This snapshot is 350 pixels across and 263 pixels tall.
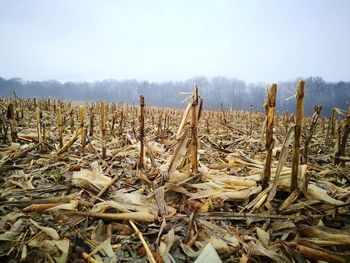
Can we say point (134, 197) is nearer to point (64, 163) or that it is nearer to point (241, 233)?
point (241, 233)

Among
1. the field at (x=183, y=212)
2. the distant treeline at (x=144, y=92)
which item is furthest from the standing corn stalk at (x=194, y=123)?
the distant treeline at (x=144, y=92)

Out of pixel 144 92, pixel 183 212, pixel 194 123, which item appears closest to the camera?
pixel 183 212

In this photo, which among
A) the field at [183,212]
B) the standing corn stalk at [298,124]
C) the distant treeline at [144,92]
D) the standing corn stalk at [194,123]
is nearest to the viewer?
the field at [183,212]

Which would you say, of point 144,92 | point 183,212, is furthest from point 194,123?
point 144,92

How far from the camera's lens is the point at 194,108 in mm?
3529

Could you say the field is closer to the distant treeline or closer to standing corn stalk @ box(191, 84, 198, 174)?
standing corn stalk @ box(191, 84, 198, 174)

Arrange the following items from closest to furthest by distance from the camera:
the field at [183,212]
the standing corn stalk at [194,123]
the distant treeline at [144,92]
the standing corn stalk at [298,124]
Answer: the field at [183,212], the standing corn stalk at [298,124], the standing corn stalk at [194,123], the distant treeline at [144,92]

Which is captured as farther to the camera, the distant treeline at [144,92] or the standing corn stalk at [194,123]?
the distant treeline at [144,92]

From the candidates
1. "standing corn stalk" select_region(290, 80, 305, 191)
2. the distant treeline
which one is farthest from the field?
the distant treeline

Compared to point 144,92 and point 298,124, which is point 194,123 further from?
point 144,92

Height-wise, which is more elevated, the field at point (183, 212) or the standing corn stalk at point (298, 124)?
the standing corn stalk at point (298, 124)

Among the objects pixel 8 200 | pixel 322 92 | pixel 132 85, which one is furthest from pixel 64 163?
pixel 132 85

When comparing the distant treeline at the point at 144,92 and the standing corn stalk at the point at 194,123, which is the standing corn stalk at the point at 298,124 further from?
the distant treeline at the point at 144,92

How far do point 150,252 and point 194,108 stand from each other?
7.25ft
